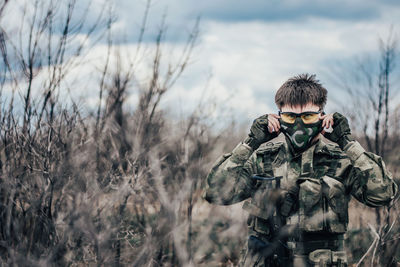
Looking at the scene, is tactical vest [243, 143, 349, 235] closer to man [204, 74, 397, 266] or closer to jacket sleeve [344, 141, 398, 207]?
man [204, 74, 397, 266]

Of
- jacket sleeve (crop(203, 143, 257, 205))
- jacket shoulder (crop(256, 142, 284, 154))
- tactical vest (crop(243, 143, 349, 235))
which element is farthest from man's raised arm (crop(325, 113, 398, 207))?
jacket sleeve (crop(203, 143, 257, 205))

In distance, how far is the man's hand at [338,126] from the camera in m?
2.83

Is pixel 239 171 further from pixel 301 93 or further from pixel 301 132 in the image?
pixel 301 93

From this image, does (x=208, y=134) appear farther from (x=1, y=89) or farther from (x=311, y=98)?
(x=311, y=98)

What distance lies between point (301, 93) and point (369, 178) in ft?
2.32

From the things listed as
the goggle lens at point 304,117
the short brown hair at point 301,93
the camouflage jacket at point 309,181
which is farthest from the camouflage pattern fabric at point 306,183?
the short brown hair at point 301,93

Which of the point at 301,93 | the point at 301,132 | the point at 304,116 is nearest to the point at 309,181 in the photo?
the point at 301,132

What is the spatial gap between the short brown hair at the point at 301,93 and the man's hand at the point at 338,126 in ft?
0.61

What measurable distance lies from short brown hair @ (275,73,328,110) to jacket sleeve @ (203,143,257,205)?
1.38 feet

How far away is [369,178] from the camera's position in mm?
2713

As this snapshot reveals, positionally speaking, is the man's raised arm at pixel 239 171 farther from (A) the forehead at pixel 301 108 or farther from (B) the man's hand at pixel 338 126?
(B) the man's hand at pixel 338 126

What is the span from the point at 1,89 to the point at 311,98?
2828 millimetres

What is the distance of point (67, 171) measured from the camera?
3.58m

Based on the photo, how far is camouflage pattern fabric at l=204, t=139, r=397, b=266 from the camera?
9.01ft
